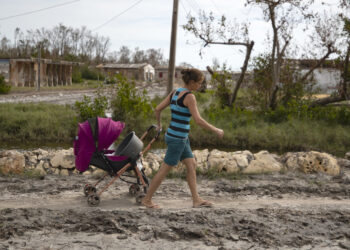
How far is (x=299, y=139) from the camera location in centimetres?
1409

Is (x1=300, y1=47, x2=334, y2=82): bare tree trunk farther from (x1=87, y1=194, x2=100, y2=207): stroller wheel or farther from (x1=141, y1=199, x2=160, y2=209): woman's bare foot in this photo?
(x1=87, y1=194, x2=100, y2=207): stroller wheel


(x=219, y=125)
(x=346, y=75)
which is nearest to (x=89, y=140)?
(x=219, y=125)

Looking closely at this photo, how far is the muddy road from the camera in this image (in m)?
4.14

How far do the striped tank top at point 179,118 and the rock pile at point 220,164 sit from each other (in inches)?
85.7

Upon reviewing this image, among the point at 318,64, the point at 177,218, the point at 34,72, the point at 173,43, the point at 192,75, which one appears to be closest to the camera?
the point at 177,218

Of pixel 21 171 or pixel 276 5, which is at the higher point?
pixel 276 5

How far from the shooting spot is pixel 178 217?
15.6ft

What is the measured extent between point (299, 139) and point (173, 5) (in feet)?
23.0

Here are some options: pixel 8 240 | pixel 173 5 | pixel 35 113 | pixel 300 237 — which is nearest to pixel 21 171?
pixel 8 240

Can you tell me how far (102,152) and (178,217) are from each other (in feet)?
4.40

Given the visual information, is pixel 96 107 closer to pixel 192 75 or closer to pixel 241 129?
pixel 241 129

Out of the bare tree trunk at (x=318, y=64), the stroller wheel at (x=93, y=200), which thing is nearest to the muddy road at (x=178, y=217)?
the stroller wheel at (x=93, y=200)

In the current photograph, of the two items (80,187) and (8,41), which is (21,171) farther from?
(8,41)

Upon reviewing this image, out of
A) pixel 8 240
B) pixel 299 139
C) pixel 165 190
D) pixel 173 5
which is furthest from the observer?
pixel 173 5
